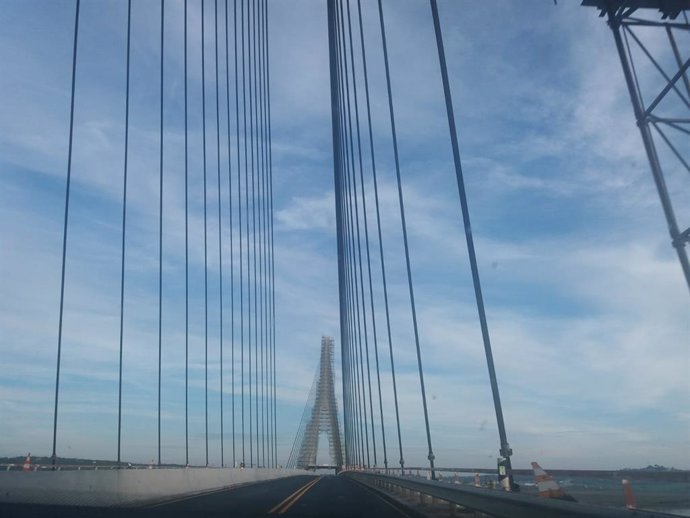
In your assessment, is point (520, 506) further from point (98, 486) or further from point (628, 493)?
point (98, 486)

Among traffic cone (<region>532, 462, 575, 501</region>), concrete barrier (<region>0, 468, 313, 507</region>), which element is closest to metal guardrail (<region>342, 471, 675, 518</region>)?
traffic cone (<region>532, 462, 575, 501</region>)

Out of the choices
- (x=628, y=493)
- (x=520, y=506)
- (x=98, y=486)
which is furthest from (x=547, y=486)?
(x=98, y=486)

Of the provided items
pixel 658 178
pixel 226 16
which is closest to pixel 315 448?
pixel 226 16

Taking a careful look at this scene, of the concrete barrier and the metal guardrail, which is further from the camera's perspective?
the concrete barrier

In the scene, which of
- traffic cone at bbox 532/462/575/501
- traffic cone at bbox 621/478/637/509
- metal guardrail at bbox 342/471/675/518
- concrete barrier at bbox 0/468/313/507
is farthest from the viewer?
concrete barrier at bbox 0/468/313/507

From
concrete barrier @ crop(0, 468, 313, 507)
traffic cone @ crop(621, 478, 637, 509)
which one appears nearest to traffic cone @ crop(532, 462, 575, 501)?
traffic cone @ crop(621, 478, 637, 509)

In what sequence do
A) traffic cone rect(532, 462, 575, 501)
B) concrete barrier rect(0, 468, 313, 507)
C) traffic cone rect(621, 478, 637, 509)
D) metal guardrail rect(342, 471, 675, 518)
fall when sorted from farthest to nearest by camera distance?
concrete barrier rect(0, 468, 313, 507) < traffic cone rect(532, 462, 575, 501) < traffic cone rect(621, 478, 637, 509) < metal guardrail rect(342, 471, 675, 518)

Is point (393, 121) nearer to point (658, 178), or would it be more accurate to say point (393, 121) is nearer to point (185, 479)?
point (658, 178)

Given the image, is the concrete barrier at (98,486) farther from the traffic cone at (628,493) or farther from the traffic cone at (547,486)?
the traffic cone at (628,493)

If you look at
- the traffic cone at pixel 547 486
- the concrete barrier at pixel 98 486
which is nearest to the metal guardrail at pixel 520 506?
the traffic cone at pixel 547 486

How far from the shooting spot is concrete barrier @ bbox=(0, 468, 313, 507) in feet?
35.2

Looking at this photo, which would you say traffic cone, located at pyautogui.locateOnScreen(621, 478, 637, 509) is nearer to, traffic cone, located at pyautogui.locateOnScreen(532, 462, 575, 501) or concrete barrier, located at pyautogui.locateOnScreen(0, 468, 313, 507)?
traffic cone, located at pyautogui.locateOnScreen(532, 462, 575, 501)

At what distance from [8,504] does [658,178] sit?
12.3 metres

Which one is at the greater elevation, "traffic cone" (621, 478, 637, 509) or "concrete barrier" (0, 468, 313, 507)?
"concrete barrier" (0, 468, 313, 507)
